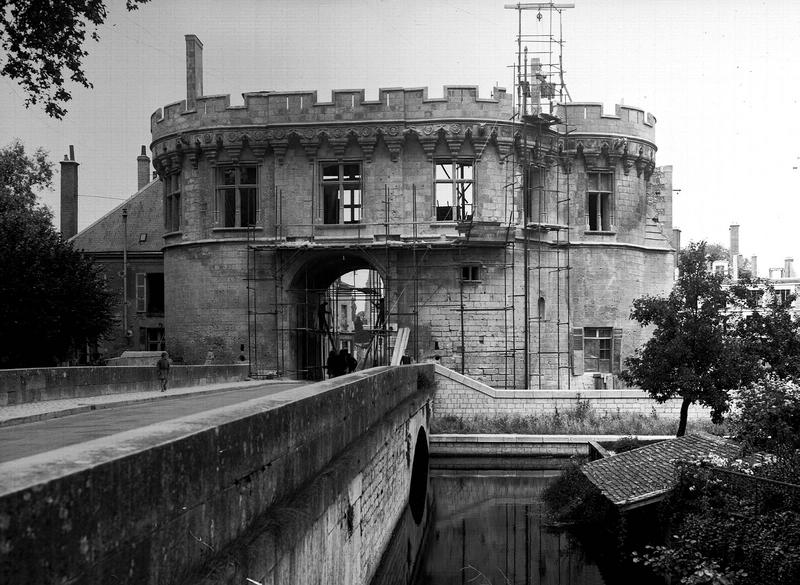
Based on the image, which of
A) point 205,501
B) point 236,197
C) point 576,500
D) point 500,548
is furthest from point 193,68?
point 205,501

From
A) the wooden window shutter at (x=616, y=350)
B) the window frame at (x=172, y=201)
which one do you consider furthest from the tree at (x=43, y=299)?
the wooden window shutter at (x=616, y=350)

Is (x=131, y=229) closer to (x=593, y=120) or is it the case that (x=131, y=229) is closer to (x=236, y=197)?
(x=236, y=197)

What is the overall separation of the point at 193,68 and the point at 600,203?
17.4 metres

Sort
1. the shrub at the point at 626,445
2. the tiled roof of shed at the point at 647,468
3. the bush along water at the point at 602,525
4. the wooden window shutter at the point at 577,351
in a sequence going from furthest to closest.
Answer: the wooden window shutter at the point at 577,351 → the shrub at the point at 626,445 → the bush along water at the point at 602,525 → the tiled roof of shed at the point at 647,468

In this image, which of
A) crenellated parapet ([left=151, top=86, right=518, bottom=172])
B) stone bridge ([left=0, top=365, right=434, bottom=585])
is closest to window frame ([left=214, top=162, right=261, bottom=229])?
crenellated parapet ([left=151, top=86, right=518, bottom=172])

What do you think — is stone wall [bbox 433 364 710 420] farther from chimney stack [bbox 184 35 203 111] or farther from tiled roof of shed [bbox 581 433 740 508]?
chimney stack [bbox 184 35 203 111]

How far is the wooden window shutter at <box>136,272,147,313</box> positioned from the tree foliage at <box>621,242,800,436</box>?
2597 centimetres

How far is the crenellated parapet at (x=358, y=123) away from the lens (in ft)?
114

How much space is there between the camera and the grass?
103 ft

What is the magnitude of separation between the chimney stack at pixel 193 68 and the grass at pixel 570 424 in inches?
655

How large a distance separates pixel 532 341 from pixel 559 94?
9993mm

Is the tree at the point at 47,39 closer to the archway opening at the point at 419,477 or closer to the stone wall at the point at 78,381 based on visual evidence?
the stone wall at the point at 78,381

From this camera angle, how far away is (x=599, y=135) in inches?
1474

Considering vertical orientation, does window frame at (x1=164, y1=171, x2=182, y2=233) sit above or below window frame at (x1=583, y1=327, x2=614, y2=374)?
above
